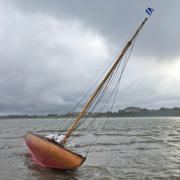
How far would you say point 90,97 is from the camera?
19891 mm

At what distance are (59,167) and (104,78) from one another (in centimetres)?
612

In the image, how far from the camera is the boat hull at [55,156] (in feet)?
56.7

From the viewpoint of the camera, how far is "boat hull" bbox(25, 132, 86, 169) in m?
17.3

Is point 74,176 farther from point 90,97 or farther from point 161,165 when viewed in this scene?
point 161,165

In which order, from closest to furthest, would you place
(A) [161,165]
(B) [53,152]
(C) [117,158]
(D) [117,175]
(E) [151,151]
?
1. (B) [53,152]
2. (D) [117,175]
3. (A) [161,165]
4. (C) [117,158]
5. (E) [151,151]

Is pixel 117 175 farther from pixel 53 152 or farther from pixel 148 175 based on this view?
pixel 53 152

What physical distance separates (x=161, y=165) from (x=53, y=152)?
8.41 meters

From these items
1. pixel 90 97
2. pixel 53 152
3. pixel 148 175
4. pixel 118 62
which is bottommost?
pixel 148 175

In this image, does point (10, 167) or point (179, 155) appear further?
point (179, 155)

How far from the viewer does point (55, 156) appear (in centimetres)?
1758

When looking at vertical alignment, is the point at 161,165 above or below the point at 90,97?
below

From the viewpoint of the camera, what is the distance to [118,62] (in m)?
19.7

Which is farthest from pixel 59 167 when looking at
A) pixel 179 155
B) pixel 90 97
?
pixel 179 155

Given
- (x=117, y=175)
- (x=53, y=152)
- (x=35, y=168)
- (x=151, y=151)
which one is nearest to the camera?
(x=53, y=152)
